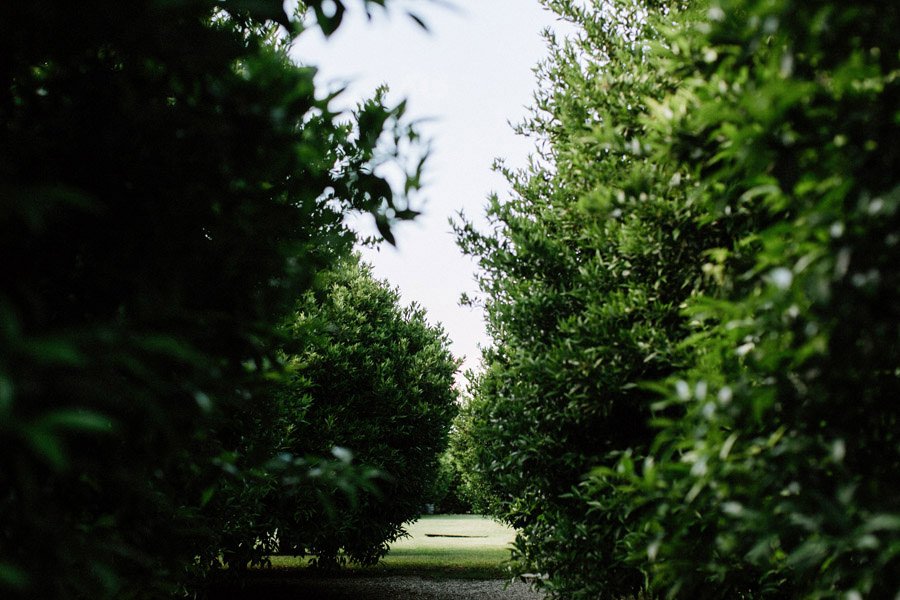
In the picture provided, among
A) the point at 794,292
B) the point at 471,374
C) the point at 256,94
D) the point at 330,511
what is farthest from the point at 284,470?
the point at 471,374

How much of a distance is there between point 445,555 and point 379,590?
406 inches

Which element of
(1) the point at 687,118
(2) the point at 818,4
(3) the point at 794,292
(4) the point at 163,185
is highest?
(1) the point at 687,118

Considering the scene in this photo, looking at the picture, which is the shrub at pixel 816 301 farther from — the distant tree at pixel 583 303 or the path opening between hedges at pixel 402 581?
the path opening between hedges at pixel 402 581

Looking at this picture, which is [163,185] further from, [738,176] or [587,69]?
[587,69]

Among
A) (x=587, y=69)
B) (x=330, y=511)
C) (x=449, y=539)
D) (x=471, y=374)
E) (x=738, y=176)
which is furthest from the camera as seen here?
(x=449, y=539)

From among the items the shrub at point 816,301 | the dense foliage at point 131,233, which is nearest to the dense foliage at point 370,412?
the dense foliage at point 131,233

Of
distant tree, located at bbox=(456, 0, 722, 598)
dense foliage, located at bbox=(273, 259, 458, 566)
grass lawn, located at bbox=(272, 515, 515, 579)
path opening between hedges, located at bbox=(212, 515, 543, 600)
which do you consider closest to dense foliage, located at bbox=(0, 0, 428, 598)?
distant tree, located at bbox=(456, 0, 722, 598)

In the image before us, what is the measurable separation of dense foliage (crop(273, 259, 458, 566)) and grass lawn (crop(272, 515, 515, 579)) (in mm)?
2827

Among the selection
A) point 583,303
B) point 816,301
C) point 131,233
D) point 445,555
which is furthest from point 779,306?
point 445,555

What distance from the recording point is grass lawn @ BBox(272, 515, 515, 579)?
2028 cm

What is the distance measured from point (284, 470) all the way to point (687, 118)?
111 inches

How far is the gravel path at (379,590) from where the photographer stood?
1539 centimetres

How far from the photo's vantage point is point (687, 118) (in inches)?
134

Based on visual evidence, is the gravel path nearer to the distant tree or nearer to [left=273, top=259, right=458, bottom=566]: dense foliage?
[left=273, top=259, right=458, bottom=566]: dense foliage
